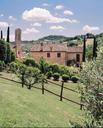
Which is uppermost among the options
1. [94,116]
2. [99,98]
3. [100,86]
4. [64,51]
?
[64,51]

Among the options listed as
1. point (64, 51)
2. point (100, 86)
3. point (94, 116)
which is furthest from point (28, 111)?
point (64, 51)

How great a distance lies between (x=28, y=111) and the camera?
5.45 meters

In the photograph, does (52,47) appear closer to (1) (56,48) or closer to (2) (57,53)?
(1) (56,48)

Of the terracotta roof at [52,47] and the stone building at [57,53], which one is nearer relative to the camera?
the stone building at [57,53]

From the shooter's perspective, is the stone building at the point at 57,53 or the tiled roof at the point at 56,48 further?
the tiled roof at the point at 56,48

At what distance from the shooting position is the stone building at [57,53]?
3722 centimetres

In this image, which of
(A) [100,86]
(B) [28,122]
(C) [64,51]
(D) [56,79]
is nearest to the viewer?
(A) [100,86]

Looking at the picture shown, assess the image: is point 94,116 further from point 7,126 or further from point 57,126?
point 7,126

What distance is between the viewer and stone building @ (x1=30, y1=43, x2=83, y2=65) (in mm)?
37219

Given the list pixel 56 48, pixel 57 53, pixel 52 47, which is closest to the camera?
pixel 57 53

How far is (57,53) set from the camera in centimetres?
3725

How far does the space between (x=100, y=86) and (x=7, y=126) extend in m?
3.20

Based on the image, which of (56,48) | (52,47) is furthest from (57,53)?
(52,47)

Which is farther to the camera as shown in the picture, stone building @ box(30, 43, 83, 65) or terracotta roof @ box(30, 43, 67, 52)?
terracotta roof @ box(30, 43, 67, 52)
